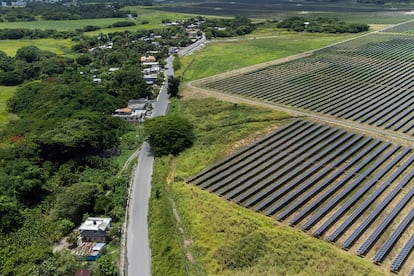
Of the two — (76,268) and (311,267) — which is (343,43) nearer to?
(311,267)

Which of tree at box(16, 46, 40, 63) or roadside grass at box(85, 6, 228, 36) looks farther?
roadside grass at box(85, 6, 228, 36)

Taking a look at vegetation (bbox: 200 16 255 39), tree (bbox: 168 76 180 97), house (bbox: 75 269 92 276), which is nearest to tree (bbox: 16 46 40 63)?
tree (bbox: 168 76 180 97)

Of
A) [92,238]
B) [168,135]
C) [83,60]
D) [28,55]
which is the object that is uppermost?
[168,135]

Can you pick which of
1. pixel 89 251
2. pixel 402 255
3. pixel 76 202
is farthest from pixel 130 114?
pixel 402 255

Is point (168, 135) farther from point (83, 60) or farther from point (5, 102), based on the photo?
point (83, 60)

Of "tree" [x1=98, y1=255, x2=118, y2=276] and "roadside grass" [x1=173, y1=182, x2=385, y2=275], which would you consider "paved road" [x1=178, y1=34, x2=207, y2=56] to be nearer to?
"roadside grass" [x1=173, y1=182, x2=385, y2=275]

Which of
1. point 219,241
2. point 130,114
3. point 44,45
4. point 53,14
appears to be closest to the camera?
point 219,241
